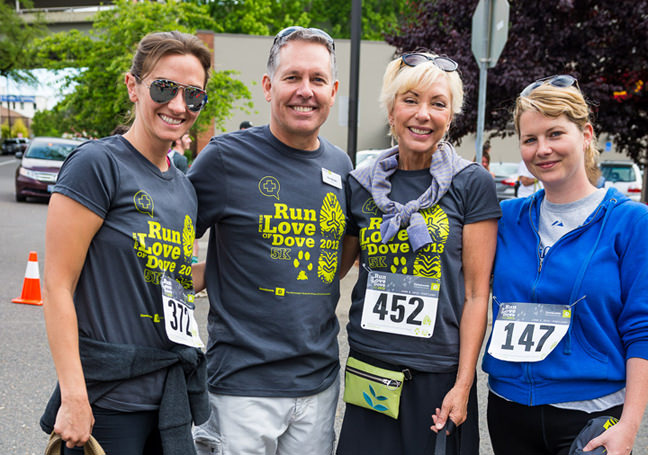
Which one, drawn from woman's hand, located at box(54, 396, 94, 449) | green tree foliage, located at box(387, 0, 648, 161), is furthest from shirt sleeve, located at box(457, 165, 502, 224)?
green tree foliage, located at box(387, 0, 648, 161)

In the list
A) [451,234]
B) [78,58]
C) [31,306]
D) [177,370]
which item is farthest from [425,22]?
[78,58]

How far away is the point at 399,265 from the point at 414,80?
0.73 metres

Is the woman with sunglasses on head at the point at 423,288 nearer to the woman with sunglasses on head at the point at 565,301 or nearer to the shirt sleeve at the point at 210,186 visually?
the woman with sunglasses on head at the point at 565,301

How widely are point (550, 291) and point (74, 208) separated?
164cm

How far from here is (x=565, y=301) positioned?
1.98 m

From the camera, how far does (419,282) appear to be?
2.14m

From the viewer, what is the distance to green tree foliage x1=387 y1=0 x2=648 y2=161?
8.05 meters

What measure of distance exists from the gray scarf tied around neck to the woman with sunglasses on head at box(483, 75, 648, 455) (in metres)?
0.30

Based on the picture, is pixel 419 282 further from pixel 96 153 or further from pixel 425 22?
pixel 425 22

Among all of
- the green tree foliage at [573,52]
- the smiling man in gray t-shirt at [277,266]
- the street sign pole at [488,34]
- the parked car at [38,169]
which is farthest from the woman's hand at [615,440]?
the parked car at [38,169]

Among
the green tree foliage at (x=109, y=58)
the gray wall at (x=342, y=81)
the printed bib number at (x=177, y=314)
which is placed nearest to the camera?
the printed bib number at (x=177, y=314)

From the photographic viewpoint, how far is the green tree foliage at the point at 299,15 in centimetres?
2889

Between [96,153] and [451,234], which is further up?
[96,153]

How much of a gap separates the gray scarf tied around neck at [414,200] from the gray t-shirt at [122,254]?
0.81 m
